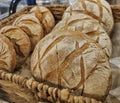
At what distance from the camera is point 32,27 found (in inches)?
31.6

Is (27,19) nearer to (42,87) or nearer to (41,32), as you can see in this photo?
(41,32)

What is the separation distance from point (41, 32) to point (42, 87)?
14.6 inches

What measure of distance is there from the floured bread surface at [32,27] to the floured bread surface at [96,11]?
0.11 meters

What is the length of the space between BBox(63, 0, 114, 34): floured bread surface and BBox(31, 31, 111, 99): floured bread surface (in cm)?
25

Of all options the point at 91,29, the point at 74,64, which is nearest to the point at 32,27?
the point at 91,29

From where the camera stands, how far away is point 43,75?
55 cm

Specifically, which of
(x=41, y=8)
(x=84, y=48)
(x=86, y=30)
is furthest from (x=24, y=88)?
(x=41, y=8)

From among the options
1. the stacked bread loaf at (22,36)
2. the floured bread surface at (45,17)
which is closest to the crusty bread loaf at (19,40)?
the stacked bread loaf at (22,36)

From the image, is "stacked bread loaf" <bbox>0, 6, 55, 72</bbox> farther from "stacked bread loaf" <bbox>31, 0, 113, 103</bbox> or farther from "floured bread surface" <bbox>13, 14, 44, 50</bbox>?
"stacked bread loaf" <bbox>31, 0, 113, 103</bbox>

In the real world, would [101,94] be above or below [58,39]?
below

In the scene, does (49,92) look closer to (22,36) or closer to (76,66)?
(76,66)

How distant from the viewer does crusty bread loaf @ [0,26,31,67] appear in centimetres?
73

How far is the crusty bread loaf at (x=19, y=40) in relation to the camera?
73cm

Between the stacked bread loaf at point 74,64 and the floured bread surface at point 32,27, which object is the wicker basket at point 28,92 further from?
the floured bread surface at point 32,27
